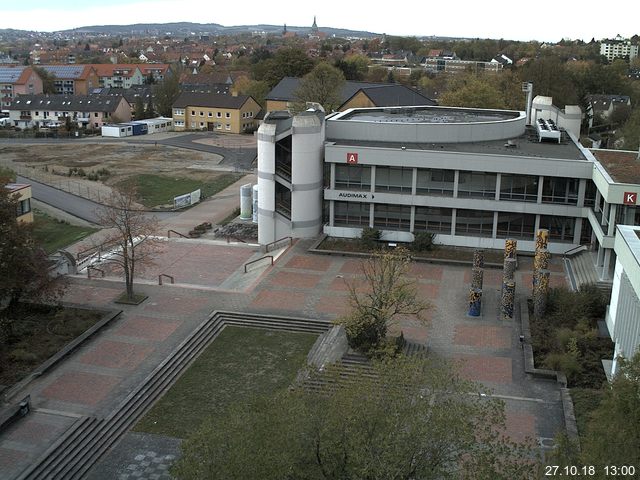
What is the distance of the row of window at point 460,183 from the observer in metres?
40.8

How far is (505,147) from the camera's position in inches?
1769

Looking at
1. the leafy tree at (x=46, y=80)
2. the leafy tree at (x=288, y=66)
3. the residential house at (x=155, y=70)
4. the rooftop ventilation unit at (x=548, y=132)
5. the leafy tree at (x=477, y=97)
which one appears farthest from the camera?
the residential house at (x=155, y=70)

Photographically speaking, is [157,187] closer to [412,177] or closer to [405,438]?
[412,177]

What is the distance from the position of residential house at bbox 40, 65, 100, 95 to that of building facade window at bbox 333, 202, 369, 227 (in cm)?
10752

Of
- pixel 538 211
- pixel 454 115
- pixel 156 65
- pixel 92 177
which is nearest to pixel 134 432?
pixel 538 211

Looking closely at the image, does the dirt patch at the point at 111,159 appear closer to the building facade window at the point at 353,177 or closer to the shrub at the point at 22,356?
the building facade window at the point at 353,177

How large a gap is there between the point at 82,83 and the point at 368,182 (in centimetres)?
11111

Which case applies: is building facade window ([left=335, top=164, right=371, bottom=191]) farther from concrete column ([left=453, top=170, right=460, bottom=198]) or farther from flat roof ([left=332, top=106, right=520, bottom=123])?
flat roof ([left=332, top=106, right=520, bottom=123])

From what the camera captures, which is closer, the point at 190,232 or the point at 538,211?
the point at 538,211

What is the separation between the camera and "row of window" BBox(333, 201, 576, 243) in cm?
4128

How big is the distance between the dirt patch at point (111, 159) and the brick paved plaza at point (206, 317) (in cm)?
2892

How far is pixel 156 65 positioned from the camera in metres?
170

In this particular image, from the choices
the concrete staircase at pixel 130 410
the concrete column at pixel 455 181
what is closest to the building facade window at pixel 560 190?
the concrete column at pixel 455 181

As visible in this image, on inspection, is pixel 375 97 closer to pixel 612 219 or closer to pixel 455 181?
pixel 455 181
